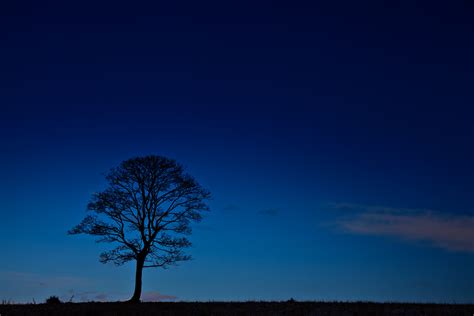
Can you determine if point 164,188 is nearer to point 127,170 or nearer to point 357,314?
point 127,170

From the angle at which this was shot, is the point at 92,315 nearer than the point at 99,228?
Yes

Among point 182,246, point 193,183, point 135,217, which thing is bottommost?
point 182,246

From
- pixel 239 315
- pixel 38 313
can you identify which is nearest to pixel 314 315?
pixel 239 315

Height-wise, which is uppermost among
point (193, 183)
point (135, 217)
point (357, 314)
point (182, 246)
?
point (193, 183)

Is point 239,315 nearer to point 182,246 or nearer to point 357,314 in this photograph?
point 357,314

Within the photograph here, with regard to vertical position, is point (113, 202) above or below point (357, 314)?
above

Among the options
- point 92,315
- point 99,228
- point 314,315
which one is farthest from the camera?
point 99,228

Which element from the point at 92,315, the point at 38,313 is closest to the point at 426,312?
the point at 92,315

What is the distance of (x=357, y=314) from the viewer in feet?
71.9

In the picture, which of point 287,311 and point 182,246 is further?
point 182,246

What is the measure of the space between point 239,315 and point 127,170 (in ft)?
69.2

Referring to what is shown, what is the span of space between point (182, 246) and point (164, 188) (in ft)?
16.4

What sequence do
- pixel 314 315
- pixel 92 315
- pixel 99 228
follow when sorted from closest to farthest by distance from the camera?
1. pixel 314 315
2. pixel 92 315
3. pixel 99 228

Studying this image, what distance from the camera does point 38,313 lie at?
2356cm
